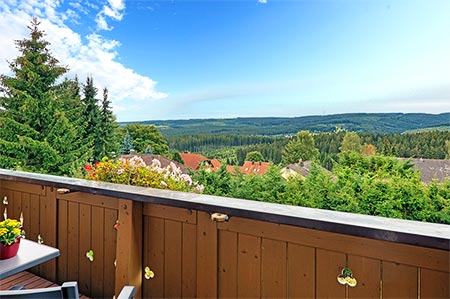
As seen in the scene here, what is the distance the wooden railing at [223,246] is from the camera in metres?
1.16

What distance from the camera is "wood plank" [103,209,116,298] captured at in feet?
6.52

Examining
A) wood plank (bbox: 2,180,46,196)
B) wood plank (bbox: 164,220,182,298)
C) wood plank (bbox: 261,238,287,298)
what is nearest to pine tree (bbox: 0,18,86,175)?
wood plank (bbox: 2,180,46,196)

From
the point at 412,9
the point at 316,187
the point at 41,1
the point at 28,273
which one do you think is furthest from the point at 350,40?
the point at 41,1

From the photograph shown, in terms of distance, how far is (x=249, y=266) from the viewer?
1.54 metres

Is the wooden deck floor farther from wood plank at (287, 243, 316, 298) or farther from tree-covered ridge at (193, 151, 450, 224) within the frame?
wood plank at (287, 243, 316, 298)

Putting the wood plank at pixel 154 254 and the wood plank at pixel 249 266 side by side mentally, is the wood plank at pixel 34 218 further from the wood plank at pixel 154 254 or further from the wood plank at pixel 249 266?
the wood plank at pixel 249 266

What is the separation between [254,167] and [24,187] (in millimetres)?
2088

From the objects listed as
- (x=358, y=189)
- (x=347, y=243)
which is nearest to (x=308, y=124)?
(x=358, y=189)

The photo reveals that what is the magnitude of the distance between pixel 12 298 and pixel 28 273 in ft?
6.71

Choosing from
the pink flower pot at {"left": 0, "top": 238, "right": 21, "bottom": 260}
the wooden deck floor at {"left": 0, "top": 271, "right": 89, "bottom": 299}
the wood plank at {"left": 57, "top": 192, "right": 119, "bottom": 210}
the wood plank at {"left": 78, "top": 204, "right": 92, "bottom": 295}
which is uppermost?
the wood plank at {"left": 57, "top": 192, "right": 119, "bottom": 210}

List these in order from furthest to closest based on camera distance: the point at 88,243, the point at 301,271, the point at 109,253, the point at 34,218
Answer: the point at 34,218, the point at 88,243, the point at 109,253, the point at 301,271

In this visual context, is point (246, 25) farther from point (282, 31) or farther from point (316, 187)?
point (316, 187)

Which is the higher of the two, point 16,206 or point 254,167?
point 254,167

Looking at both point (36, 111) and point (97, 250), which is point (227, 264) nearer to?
point (97, 250)
